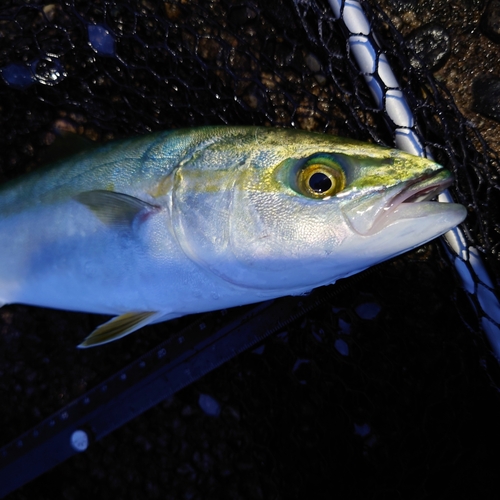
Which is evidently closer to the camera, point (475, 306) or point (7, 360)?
point (475, 306)

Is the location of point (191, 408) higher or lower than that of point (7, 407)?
lower

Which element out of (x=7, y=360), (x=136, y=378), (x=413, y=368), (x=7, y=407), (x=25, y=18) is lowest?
(x=413, y=368)

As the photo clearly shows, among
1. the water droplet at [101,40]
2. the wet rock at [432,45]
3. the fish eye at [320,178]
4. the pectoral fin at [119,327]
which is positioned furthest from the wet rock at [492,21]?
the pectoral fin at [119,327]

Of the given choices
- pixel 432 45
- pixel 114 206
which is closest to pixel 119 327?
pixel 114 206

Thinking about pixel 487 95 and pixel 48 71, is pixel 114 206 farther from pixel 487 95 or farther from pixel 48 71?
pixel 487 95

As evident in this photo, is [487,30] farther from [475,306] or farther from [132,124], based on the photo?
[132,124]

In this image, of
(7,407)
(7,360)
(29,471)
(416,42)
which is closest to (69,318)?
(7,360)
